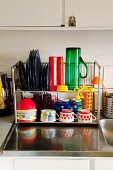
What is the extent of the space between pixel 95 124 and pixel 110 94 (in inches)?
11.2

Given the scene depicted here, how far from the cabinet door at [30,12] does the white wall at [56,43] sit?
0.31 m

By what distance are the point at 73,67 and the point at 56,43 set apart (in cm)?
25

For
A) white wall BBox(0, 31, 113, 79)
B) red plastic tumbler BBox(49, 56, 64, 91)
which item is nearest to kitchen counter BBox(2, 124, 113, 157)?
red plastic tumbler BBox(49, 56, 64, 91)

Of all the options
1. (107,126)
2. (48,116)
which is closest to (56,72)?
(48,116)

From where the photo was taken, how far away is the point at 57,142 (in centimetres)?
123

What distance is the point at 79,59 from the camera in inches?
58.1

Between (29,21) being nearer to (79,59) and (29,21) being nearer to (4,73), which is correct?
(79,59)

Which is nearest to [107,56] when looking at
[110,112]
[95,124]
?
[110,112]

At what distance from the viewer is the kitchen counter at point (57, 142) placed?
1.11 metres
